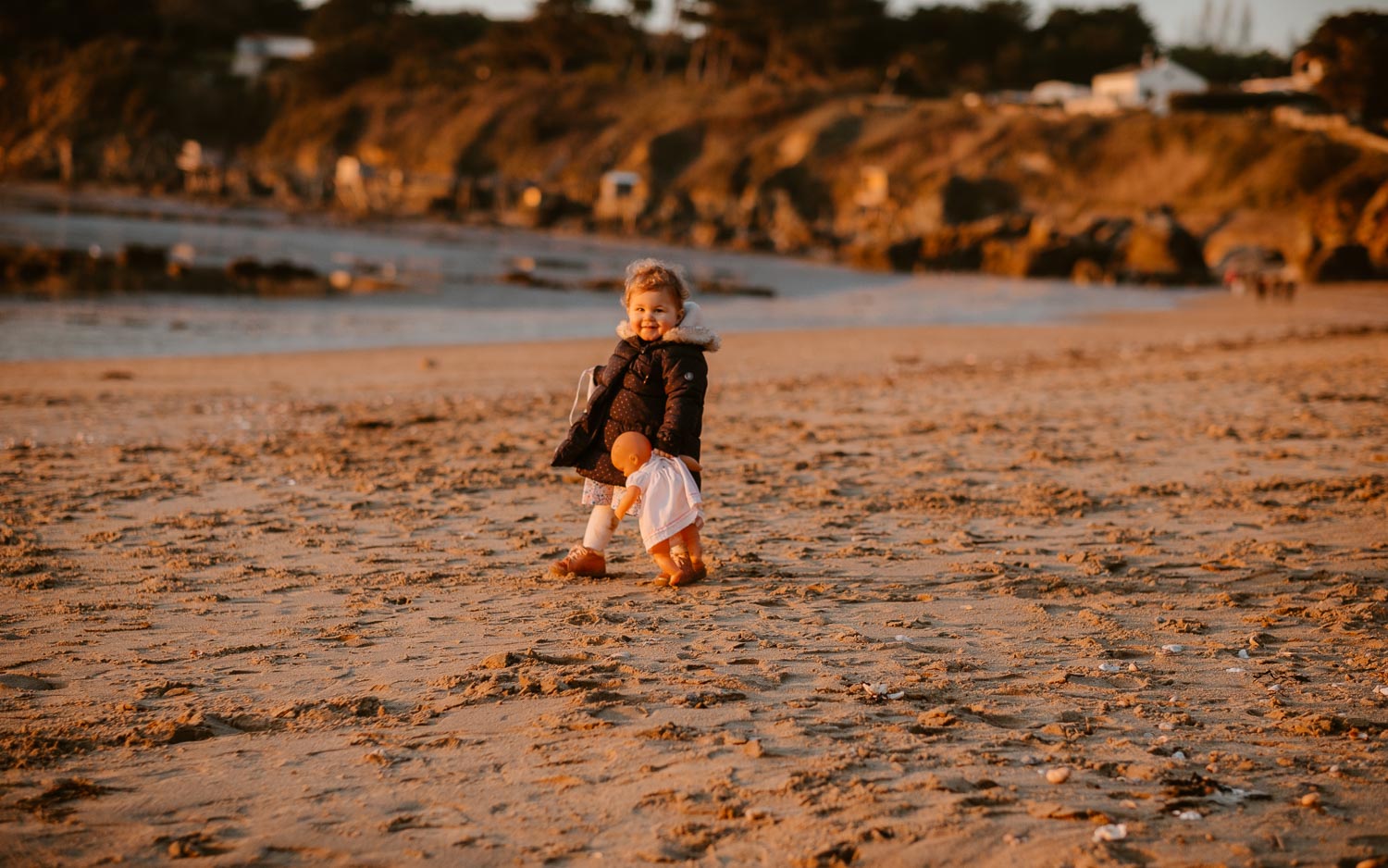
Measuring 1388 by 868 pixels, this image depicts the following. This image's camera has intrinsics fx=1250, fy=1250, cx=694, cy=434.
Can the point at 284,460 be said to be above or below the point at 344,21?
below

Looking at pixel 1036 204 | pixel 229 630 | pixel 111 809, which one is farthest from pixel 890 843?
pixel 1036 204

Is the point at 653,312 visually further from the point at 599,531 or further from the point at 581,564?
the point at 581,564

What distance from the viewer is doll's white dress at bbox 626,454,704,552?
5016mm

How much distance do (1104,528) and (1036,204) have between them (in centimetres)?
5924

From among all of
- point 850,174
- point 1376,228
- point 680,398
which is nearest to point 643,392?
point 680,398

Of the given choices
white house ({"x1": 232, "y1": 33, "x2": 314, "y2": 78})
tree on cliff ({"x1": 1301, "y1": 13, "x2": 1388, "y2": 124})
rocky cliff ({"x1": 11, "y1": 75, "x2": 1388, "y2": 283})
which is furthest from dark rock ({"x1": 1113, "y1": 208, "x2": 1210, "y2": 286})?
white house ({"x1": 232, "y1": 33, "x2": 314, "y2": 78})

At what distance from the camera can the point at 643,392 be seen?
16.8ft

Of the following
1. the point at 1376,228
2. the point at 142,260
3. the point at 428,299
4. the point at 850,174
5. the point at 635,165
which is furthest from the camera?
the point at 635,165

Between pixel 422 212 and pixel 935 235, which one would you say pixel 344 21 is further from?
pixel 935 235

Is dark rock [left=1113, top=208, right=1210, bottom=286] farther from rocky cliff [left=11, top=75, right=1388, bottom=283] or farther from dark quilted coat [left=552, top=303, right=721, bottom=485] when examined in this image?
dark quilted coat [left=552, top=303, right=721, bottom=485]

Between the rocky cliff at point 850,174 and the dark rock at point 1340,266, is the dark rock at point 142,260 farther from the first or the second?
the dark rock at point 1340,266

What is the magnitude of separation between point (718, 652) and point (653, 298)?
1539mm

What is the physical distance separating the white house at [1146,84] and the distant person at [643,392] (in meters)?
76.6

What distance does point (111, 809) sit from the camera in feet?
9.73
